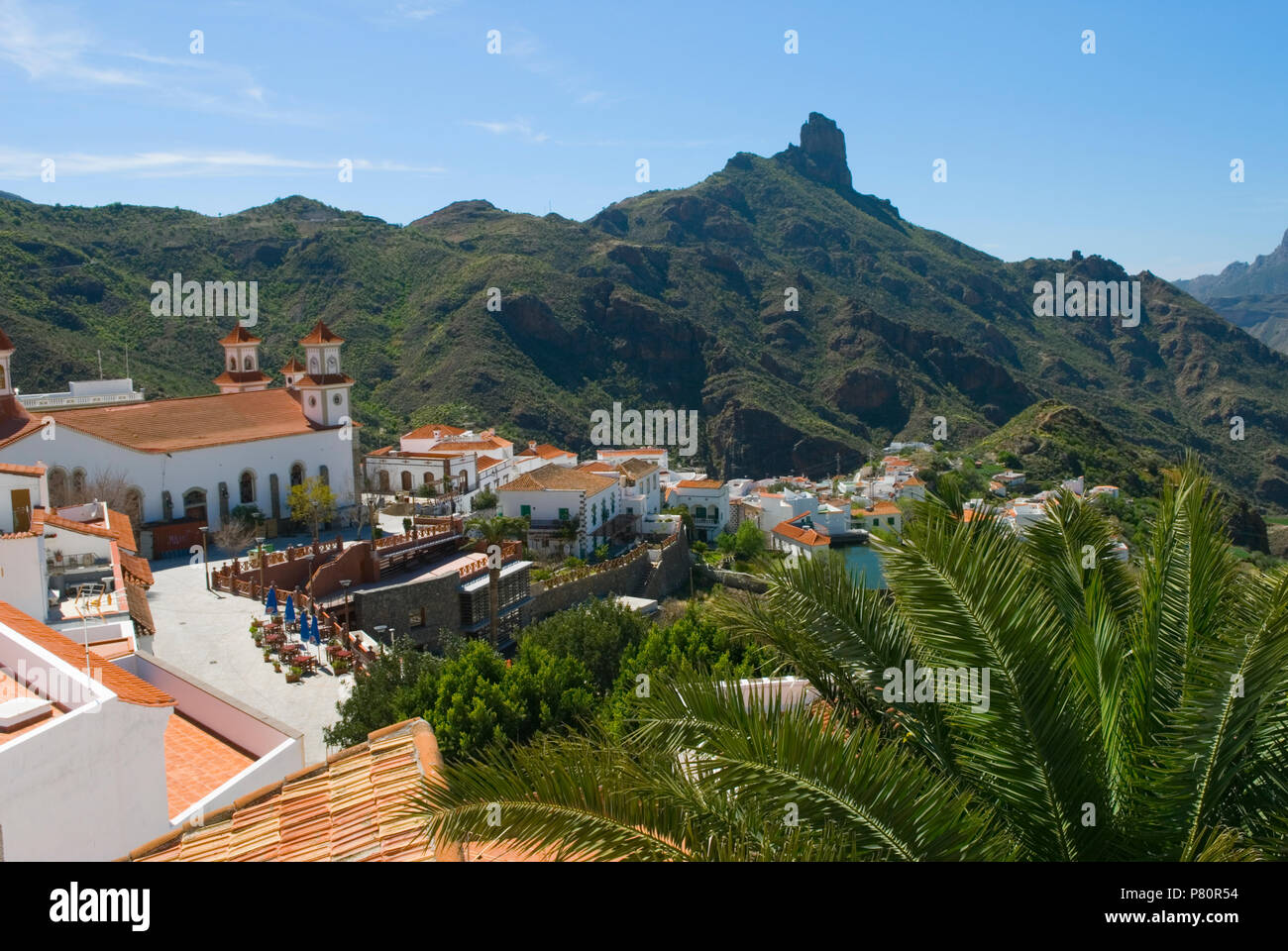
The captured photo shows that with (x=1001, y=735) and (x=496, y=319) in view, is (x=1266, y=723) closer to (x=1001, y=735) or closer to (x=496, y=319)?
(x=1001, y=735)

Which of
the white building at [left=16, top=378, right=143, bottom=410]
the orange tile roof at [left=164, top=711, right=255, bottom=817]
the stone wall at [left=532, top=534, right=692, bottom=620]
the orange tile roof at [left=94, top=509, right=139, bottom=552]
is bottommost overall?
the stone wall at [left=532, top=534, right=692, bottom=620]

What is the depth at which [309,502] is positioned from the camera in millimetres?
30141

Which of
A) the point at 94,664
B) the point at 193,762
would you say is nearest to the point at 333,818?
the point at 94,664

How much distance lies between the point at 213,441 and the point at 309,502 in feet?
11.5

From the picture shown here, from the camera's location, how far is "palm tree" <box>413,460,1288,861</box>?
3555 mm

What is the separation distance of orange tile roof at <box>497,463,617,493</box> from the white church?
18.0ft

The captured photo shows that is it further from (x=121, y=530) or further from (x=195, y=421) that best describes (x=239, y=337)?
(x=121, y=530)

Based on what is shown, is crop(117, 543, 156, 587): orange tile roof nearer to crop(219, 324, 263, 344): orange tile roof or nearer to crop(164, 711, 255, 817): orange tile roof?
crop(164, 711, 255, 817): orange tile roof

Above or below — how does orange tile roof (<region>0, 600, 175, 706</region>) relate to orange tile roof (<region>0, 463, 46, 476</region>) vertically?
below

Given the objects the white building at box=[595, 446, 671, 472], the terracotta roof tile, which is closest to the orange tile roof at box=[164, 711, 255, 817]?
the terracotta roof tile

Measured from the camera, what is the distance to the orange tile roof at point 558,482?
114 feet

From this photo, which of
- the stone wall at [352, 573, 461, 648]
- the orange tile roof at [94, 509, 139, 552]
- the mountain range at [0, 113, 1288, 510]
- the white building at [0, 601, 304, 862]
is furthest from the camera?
the mountain range at [0, 113, 1288, 510]

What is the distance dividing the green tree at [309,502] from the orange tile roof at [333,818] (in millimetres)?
25328
